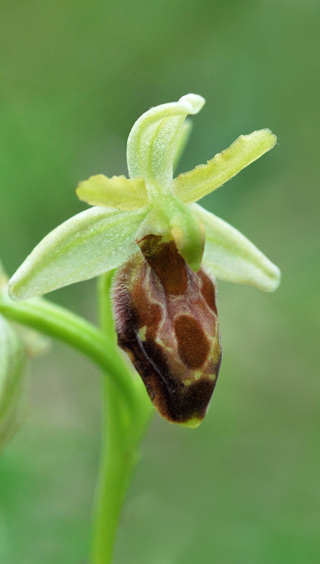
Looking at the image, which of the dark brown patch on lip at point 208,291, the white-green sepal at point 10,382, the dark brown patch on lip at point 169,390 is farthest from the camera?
the white-green sepal at point 10,382

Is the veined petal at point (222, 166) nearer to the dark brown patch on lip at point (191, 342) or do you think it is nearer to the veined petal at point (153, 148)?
the veined petal at point (153, 148)

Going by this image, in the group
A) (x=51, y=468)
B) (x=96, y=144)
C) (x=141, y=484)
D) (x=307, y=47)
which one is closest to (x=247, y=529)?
(x=141, y=484)

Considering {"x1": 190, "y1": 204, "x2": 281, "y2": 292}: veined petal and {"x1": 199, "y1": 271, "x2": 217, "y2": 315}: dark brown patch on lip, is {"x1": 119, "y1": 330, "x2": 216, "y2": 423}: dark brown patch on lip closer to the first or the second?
{"x1": 199, "y1": 271, "x2": 217, "y2": 315}: dark brown patch on lip

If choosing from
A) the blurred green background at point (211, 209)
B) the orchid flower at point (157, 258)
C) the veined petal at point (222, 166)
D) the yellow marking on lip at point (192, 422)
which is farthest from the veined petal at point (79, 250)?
the blurred green background at point (211, 209)

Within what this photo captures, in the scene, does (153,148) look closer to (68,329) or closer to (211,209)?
(68,329)

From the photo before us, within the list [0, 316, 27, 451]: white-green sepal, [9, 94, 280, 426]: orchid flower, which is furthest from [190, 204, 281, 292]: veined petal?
[0, 316, 27, 451]: white-green sepal

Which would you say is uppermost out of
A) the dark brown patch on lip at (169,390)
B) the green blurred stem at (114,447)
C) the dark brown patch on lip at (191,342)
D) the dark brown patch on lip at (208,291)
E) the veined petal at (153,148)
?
the veined petal at (153,148)

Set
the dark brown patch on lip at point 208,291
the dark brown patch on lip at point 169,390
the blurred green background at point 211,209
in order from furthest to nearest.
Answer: the blurred green background at point 211,209 < the dark brown patch on lip at point 208,291 < the dark brown patch on lip at point 169,390
